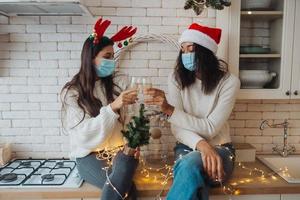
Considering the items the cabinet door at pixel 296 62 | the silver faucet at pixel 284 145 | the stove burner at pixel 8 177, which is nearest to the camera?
the stove burner at pixel 8 177

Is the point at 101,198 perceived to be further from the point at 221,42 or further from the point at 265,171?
the point at 221,42

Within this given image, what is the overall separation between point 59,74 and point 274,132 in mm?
1478

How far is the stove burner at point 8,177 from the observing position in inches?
58.2

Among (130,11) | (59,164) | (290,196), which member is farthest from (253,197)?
(130,11)

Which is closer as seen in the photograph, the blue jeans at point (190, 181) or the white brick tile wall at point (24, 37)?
the blue jeans at point (190, 181)

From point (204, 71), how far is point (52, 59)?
95cm

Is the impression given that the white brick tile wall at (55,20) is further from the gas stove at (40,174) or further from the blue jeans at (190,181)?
the blue jeans at (190,181)

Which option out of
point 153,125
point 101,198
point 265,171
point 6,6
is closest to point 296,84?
point 265,171

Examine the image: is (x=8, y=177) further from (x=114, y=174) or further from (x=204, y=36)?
(x=204, y=36)

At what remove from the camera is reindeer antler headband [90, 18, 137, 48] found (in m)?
1.50

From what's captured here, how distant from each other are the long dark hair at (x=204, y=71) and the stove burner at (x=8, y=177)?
40.4 inches

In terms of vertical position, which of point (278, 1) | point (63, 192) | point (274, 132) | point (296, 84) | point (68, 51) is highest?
point (278, 1)

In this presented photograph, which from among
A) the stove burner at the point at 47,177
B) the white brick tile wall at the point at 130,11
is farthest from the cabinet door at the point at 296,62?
the stove burner at the point at 47,177

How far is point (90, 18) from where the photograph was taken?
69.2 inches
